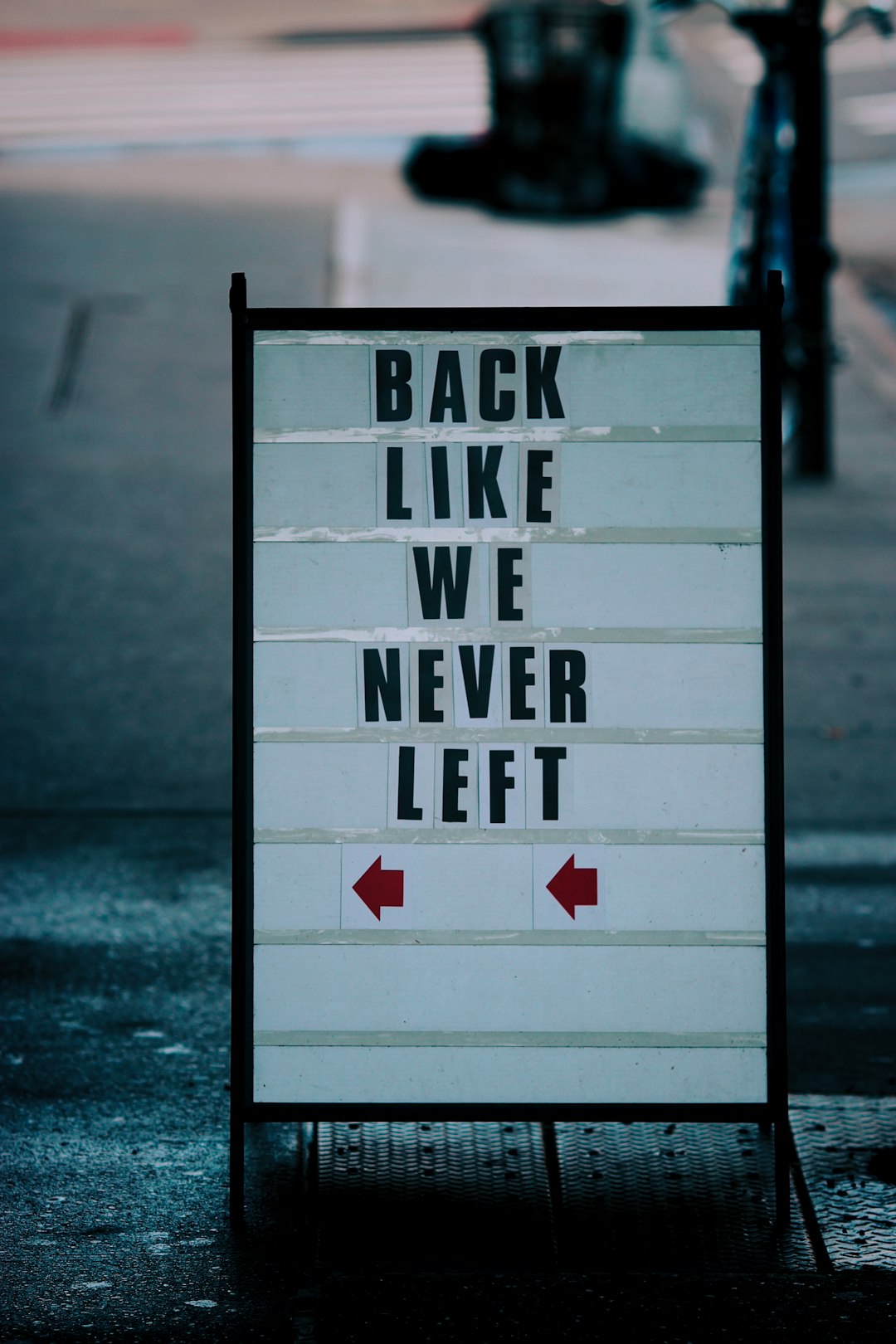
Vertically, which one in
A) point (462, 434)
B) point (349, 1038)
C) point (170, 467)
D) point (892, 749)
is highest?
point (170, 467)

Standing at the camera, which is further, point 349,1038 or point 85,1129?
point 85,1129

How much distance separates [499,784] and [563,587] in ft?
1.54

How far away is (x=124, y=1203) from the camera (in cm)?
A: 434

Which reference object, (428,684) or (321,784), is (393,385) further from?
(321,784)

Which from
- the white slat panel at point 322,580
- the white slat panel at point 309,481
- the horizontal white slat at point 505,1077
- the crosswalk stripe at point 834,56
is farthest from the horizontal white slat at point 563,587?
the crosswalk stripe at point 834,56

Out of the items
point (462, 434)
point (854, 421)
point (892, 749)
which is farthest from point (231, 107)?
point (462, 434)

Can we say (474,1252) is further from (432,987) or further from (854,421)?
(854,421)

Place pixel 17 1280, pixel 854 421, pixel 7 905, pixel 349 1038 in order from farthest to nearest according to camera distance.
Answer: pixel 854 421
pixel 7 905
pixel 349 1038
pixel 17 1280

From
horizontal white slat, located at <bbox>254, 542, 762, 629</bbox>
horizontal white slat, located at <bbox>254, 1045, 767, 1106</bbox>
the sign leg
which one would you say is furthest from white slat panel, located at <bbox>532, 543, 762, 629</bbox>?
the sign leg

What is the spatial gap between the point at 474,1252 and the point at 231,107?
21470 millimetres

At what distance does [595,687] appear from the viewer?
4238 mm

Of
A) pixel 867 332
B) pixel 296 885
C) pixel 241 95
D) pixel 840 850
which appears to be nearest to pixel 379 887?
pixel 296 885

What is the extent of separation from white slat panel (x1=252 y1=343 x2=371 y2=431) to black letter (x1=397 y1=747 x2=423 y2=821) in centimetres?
75

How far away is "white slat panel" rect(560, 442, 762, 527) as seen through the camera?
165 inches
